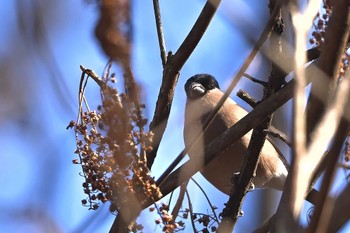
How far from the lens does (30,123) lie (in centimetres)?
127

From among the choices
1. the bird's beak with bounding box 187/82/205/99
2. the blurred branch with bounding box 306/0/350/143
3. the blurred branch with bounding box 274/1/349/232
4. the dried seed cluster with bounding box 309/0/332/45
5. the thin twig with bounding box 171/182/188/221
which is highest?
the bird's beak with bounding box 187/82/205/99

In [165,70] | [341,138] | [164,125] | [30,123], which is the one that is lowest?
[341,138]

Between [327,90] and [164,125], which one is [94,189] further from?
[327,90]

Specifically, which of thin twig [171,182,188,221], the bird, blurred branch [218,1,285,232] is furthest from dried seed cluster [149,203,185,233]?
the bird

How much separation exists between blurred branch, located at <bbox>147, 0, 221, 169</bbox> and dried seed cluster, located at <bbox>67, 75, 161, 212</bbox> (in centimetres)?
39

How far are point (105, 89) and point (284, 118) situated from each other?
4.88 ft

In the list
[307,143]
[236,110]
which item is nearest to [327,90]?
[307,143]

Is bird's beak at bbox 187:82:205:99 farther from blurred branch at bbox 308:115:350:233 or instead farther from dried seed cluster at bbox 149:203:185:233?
blurred branch at bbox 308:115:350:233

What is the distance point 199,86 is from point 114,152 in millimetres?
2685

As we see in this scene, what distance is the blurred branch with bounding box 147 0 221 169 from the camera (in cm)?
199

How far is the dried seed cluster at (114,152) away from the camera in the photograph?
1.14 meters

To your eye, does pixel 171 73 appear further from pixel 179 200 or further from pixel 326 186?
pixel 326 186

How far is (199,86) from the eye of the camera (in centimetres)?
395

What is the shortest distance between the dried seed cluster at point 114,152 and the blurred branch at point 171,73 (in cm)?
39
